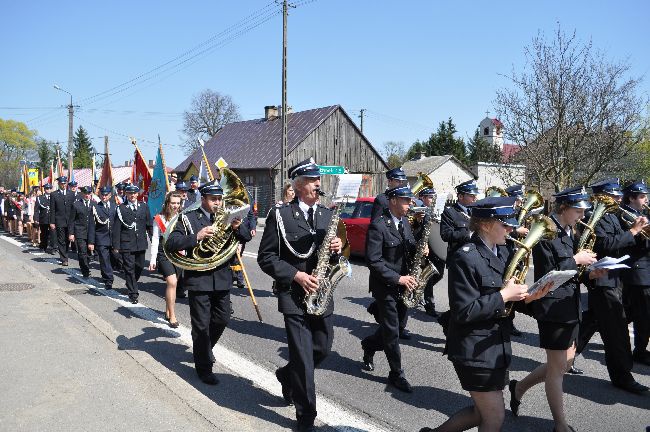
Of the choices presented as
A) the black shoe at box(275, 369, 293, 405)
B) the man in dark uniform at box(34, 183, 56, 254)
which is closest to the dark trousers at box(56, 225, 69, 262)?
the man in dark uniform at box(34, 183, 56, 254)

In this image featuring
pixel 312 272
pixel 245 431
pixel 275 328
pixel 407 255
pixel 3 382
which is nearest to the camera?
pixel 245 431

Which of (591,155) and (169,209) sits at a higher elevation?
(591,155)

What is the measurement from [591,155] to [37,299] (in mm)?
17427

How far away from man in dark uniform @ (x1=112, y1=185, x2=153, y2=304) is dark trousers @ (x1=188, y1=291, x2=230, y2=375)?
418 cm

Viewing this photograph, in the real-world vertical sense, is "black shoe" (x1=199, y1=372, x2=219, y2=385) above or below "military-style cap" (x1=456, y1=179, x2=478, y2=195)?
below

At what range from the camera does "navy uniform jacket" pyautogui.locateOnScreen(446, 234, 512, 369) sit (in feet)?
10.9

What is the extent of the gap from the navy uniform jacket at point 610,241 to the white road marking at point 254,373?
2631 millimetres

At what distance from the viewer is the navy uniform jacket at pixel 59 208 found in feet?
48.4

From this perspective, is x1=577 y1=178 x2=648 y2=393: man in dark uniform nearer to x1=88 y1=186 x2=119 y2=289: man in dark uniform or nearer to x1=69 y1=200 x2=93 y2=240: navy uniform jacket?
x1=88 y1=186 x2=119 y2=289: man in dark uniform

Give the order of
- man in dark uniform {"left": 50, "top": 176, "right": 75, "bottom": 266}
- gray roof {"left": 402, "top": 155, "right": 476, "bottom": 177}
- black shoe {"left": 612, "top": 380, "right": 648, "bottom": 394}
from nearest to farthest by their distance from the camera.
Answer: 1. black shoe {"left": 612, "top": 380, "right": 648, "bottom": 394}
2. man in dark uniform {"left": 50, "top": 176, "right": 75, "bottom": 266}
3. gray roof {"left": 402, "top": 155, "right": 476, "bottom": 177}

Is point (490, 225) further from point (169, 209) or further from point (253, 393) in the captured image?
point (169, 209)

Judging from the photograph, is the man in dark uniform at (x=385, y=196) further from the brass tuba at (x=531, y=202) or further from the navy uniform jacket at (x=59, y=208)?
the navy uniform jacket at (x=59, y=208)

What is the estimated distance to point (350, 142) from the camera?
139 feet

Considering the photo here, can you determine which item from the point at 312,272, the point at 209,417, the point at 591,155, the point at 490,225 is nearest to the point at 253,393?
the point at 209,417
